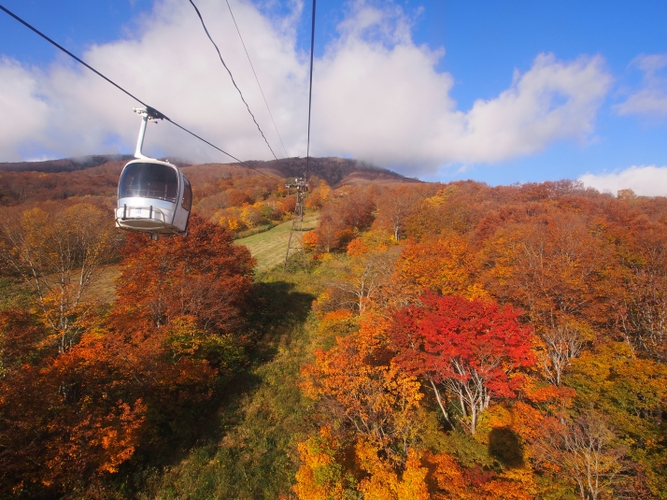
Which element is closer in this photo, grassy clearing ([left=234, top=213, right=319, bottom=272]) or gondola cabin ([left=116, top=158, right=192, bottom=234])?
gondola cabin ([left=116, top=158, right=192, bottom=234])

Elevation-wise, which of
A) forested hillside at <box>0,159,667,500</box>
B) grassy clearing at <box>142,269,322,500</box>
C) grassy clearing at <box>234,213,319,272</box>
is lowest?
grassy clearing at <box>142,269,322,500</box>

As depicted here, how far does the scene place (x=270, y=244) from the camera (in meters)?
57.5

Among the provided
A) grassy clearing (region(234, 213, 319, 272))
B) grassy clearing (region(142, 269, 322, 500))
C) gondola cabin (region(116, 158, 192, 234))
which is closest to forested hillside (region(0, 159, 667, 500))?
grassy clearing (region(142, 269, 322, 500))

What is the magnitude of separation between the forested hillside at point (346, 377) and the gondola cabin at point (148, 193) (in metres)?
9.75

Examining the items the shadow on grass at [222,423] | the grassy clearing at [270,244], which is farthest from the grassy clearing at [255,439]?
the grassy clearing at [270,244]

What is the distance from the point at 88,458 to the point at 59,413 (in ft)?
8.28

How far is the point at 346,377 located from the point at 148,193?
40.6ft

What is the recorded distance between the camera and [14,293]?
2762 cm

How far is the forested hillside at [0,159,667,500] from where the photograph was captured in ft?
37.7

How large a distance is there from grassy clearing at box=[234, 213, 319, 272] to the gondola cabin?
122 feet

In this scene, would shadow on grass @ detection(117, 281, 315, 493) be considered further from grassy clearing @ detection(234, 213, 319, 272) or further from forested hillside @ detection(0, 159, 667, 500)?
grassy clearing @ detection(234, 213, 319, 272)

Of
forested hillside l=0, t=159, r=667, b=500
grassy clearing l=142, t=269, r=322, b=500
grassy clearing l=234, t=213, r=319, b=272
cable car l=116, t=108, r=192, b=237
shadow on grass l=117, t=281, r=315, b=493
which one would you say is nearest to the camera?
cable car l=116, t=108, r=192, b=237

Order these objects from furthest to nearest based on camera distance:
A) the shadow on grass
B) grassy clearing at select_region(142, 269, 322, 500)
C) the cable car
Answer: the shadow on grass, grassy clearing at select_region(142, 269, 322, 500), the cable car

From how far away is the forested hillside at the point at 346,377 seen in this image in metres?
11.5
